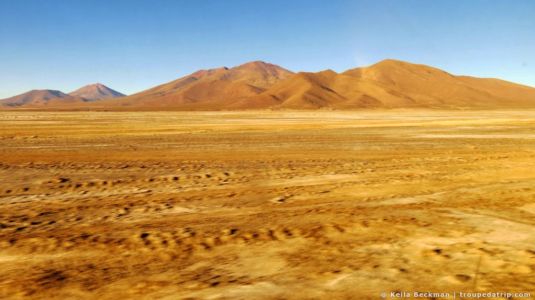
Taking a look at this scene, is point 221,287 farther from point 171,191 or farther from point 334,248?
point 171,191

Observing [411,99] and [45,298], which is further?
[411,99]

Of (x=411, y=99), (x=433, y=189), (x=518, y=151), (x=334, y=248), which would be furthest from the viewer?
(x=411, y=99)

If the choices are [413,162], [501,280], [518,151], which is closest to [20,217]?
[501,280]

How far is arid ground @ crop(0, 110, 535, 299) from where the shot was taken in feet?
16.0

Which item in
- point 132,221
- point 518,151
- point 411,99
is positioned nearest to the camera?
point 132,221

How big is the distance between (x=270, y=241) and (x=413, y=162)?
9.19 metres

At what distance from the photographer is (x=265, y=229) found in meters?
6.91

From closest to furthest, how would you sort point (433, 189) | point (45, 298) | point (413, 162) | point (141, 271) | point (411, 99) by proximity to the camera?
point (45, 298) → point (141, 271) → point (433, 189) → point (413, 162) → point (411, 99)

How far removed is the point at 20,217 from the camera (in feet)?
25.6

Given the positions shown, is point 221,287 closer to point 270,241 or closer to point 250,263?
point 250,263

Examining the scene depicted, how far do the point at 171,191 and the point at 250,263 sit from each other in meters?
4.88

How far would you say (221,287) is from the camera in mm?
4805

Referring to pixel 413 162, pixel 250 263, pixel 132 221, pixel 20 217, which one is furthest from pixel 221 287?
pixel 413 162

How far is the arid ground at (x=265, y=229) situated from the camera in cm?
486
